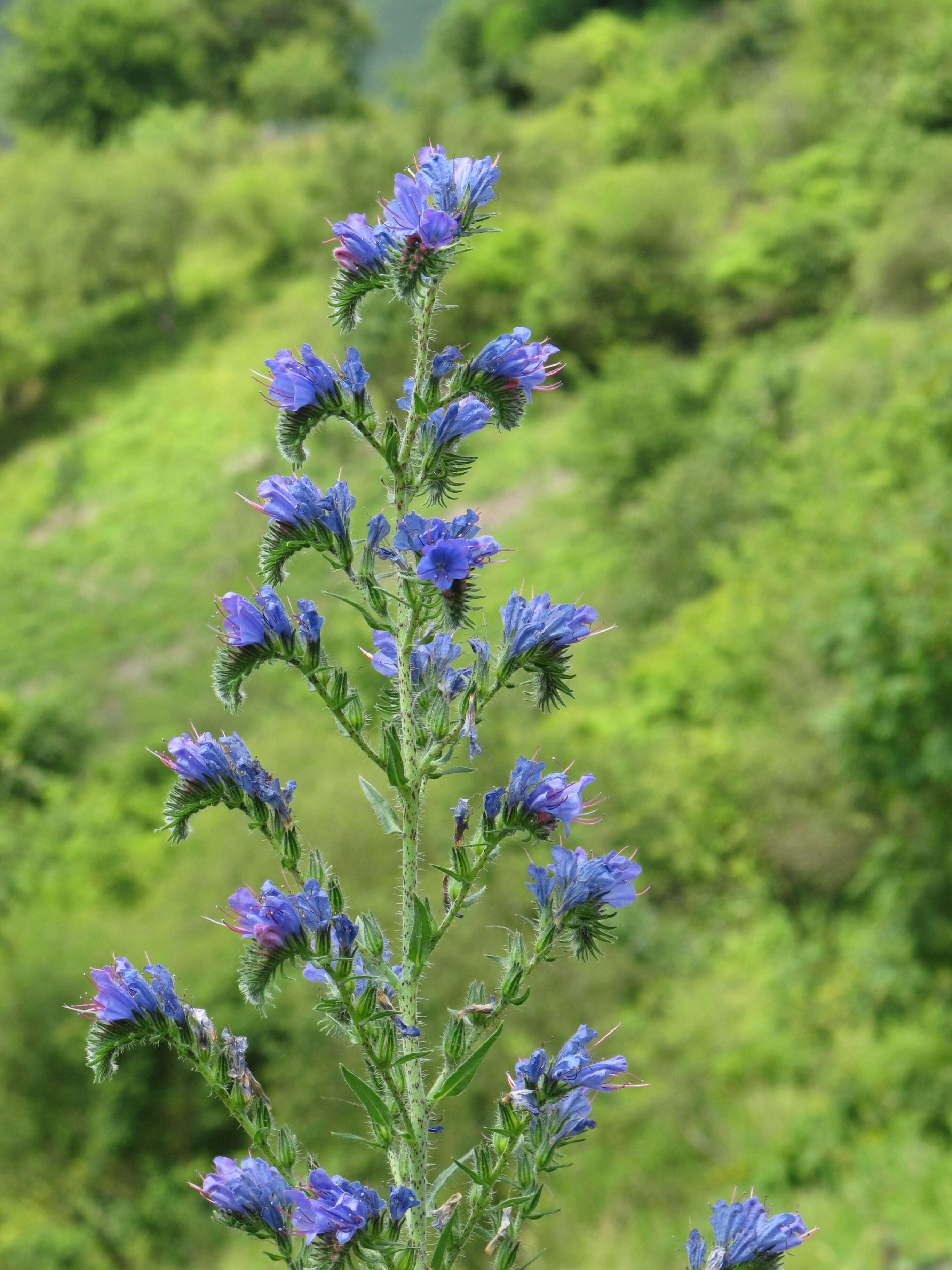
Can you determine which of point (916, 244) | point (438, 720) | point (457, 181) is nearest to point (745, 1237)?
point (438, 720)

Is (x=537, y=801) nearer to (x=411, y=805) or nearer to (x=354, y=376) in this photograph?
(x=411, y=805)

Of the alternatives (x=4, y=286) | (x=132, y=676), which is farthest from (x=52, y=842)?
(x=4, y=286)

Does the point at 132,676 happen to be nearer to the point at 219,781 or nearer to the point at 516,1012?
the point at 516,1012

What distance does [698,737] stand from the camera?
61.3 ft

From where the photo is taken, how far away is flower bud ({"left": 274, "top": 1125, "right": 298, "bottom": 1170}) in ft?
8.14

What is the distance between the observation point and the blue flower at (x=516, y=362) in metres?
2.56

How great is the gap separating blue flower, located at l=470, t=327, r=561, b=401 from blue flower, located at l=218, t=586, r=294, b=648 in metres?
0.67

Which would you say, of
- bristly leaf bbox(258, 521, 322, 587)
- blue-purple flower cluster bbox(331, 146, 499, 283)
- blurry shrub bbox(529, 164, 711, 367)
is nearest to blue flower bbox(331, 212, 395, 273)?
blue-purple flower cluster bbox(331, 146, 499, 283)

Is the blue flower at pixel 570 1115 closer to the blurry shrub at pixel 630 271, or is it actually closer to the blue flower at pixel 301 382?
the blue flower at pixel 301 382

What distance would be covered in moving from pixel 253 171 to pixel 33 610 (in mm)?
24985

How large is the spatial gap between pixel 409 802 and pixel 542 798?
291mm

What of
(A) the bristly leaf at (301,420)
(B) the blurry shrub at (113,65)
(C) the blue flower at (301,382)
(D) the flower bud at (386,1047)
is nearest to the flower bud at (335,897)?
(D) the flower bud at (386,1047)

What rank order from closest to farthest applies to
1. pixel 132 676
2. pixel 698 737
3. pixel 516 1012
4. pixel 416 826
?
pixel 416 826, pixel 516 1012, pixel 698 737, pixel 132 676

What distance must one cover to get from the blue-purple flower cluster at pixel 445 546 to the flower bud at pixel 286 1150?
120 cm
